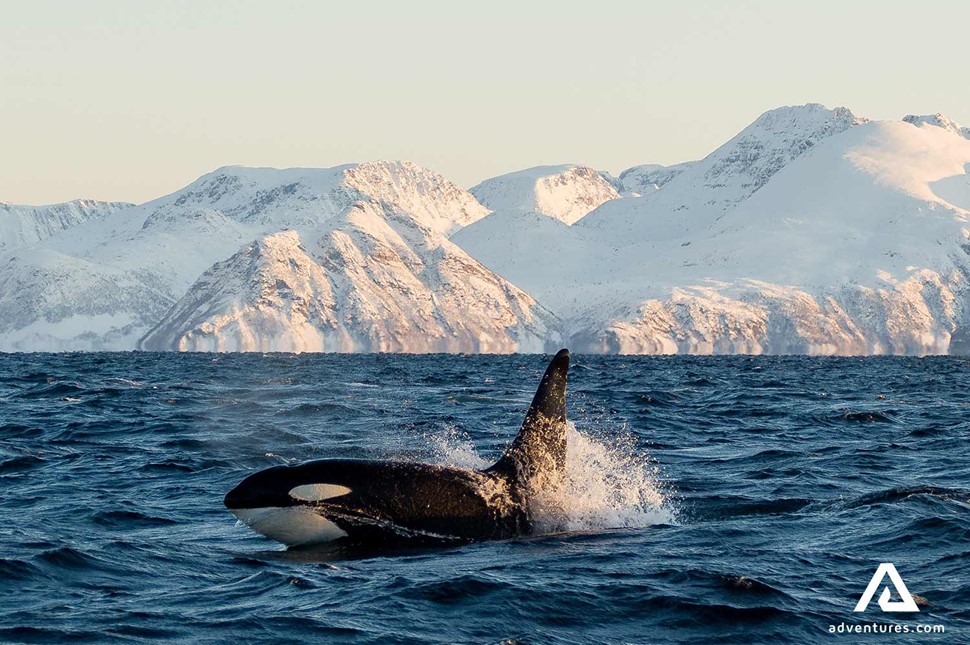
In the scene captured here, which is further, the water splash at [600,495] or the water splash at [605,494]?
the water splash at [605,494]

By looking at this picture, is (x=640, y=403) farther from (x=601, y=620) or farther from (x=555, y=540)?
Answer: (x=601, y=620)

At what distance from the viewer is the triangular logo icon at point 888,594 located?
13828mm

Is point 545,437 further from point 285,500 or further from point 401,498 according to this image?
point 285,500

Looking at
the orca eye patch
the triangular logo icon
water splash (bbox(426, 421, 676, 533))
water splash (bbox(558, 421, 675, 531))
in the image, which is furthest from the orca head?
the triangular logo icon

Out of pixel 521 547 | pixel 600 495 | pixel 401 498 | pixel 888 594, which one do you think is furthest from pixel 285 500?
pixel 888 594

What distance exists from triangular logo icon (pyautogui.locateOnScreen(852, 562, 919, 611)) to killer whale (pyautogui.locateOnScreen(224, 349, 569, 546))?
4729mm

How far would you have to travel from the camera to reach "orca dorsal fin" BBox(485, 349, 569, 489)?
18.3m

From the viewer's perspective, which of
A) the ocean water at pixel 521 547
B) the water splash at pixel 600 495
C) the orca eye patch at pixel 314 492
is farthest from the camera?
the water splash at pixel 600 495

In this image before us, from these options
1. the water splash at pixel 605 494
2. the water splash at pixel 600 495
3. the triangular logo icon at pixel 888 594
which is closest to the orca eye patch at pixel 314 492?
the water splash at pixel 600 495

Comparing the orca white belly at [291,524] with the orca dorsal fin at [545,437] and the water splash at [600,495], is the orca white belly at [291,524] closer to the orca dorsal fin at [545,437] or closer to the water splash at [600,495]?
the orca dorsal fin at [545,437]

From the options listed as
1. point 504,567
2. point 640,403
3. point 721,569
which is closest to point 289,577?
point 504,567

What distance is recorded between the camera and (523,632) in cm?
1305

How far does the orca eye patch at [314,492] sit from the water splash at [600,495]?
3.19m

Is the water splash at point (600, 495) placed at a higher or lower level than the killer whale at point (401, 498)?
lower
